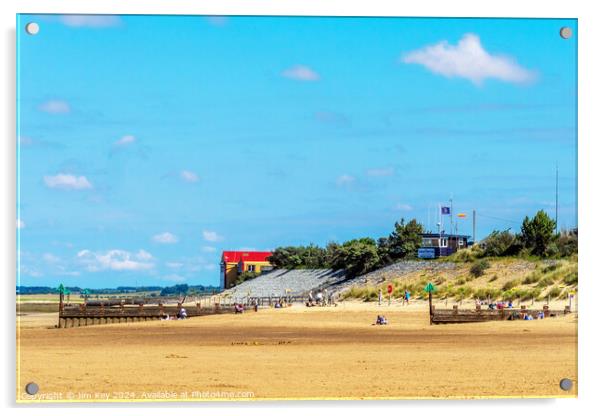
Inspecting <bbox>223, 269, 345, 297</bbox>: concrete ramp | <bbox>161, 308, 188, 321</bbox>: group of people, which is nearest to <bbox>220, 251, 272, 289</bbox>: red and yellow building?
<bbox>223, 269, 345, 297</bbox>: concrete ramp

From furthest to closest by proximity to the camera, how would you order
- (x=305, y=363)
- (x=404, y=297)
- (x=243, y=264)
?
(x=243, y=264) < (x=404, y=297) < (x=305, y=363)

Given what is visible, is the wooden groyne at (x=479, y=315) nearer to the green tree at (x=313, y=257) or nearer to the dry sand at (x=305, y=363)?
the dry sand at (x=305, y=363)

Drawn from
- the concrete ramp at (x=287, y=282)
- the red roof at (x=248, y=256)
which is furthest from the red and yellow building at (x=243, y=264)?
the concrete ramp at (x=287, y=282)

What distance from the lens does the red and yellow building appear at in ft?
183

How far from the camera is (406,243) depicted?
42.9 meters

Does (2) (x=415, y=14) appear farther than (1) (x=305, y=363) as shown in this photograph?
No

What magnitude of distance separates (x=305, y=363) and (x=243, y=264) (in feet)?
149

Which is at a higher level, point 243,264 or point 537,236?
point 537,236

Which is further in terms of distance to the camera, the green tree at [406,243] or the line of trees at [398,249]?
the green tree at [406,243]

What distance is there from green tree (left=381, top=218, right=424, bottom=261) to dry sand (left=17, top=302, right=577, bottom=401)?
21079 mm

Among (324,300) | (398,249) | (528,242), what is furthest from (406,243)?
(528,242)

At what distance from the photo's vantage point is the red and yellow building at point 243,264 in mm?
55906

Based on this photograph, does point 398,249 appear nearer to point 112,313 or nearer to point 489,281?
point 489,281

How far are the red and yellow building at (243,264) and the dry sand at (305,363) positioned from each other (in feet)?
110
